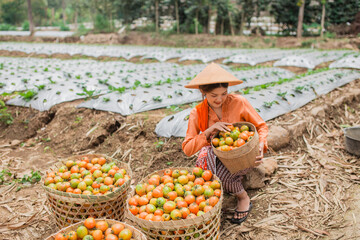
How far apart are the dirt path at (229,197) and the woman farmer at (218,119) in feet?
1.51

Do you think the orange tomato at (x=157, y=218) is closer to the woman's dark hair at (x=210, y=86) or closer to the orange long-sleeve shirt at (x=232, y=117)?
the orange long-sleeve shirt at (x=232, y=117)

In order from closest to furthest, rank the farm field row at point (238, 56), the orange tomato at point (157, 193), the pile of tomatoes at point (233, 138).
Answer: the orange tomato at point (157, 193)
the pile of tomatoes at point (233, 138)
the farm field row at point (238, 56)

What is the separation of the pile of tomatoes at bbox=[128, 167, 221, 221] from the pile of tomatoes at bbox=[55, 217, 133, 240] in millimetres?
225

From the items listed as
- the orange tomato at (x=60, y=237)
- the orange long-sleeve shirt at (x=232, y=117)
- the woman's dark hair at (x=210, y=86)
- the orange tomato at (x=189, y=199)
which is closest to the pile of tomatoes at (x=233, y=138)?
the orange long-sleeve shirt at (x=232, y=117)

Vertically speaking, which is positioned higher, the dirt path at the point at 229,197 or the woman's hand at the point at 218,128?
the woman's hand at the point at 218,128

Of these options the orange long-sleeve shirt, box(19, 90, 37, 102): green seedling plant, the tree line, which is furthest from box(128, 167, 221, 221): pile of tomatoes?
the tree line

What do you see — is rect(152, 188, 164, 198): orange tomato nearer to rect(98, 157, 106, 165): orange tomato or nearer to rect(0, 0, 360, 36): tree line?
rect(98, 157, 106, 165): orange tomato

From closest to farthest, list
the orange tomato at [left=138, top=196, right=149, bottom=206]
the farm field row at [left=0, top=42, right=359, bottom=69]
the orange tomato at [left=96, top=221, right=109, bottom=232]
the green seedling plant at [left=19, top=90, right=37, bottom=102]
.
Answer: the orange tomato at [left=96, top=221, right=109, bottom=232]
the orange tomato at [left=138, top=196, right=149, bottom=206]
the green seedling plant at [left=19, top=90, right=37, bottom=102]
the farm field row at [left=0, top=42, right=359, bottom=69]

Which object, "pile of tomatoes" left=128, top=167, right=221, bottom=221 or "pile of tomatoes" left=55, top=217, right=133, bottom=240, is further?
"pile of tomatoes" left=128, top=167, right=221, bottom=221

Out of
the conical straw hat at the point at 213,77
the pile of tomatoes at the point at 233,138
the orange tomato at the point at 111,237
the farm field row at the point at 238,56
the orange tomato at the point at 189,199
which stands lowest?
the farm field row at the point at 238,56

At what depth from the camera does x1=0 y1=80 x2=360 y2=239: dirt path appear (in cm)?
313

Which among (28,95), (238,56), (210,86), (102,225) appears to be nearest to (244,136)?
(210,86)

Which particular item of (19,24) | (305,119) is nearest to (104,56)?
(305,119)

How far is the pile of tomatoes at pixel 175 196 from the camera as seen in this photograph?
2271mm
